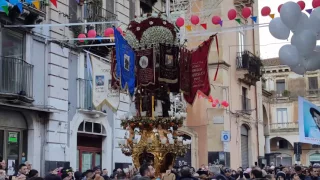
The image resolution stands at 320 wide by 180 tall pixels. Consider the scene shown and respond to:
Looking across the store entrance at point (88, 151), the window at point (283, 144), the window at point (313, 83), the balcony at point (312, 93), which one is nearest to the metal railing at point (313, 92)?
the balcony at point (312, 93)

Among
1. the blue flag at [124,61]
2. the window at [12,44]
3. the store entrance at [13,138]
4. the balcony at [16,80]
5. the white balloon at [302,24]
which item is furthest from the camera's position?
the window at [12,44]

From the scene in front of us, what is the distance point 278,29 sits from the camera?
11.0 meters

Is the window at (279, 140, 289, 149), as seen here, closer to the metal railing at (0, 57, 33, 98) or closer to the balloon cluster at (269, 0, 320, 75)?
the metal railing at (0, 57, 33, 98)

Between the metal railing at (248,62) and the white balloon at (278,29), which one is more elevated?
the metal railing at (248,62)

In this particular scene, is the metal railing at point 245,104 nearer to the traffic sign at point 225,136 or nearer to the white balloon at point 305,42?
the traffic sign at point 225,136

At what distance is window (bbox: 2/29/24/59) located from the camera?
15223mm

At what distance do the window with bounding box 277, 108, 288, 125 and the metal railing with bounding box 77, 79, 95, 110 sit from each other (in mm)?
34771

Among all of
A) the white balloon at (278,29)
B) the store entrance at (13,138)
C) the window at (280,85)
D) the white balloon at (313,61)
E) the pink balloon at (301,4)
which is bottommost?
the store entrance at (13,138)

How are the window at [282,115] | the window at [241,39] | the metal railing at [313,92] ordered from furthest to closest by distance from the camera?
the window at [282,115]
the metal railing at [313,92]
the window at [241,39]

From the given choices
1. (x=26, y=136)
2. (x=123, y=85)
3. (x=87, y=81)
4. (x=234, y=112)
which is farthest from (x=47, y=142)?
(x=234, y=112)

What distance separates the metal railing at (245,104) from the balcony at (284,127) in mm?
19513

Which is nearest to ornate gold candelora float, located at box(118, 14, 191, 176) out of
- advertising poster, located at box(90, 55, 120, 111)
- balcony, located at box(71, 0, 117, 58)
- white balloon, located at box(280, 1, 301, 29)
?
white balloon, located at box(280, 1, 301, 29)

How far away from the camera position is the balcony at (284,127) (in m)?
49.1

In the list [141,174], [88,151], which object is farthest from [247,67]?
[141,174]
